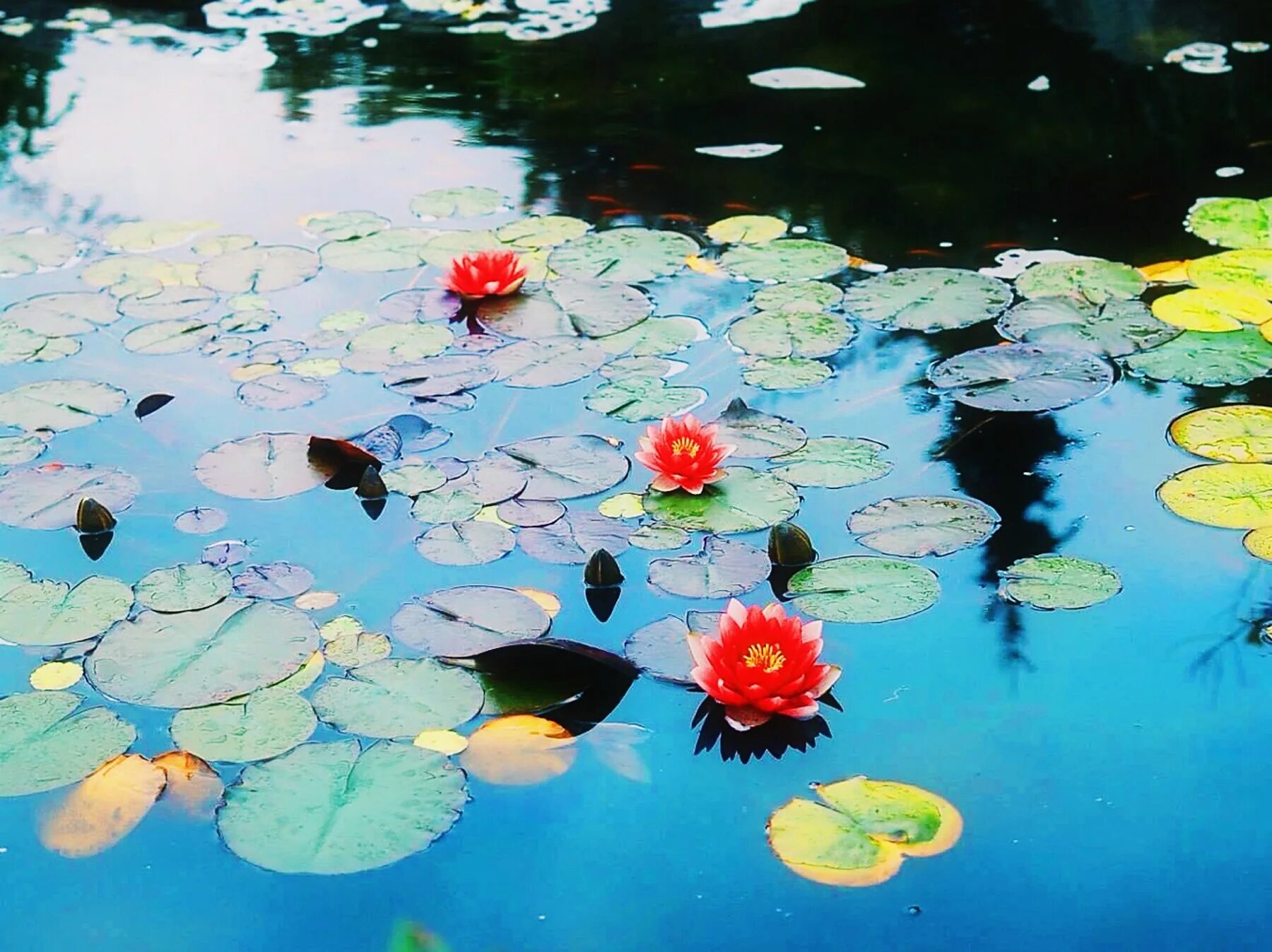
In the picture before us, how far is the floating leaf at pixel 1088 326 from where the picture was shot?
10.2ft

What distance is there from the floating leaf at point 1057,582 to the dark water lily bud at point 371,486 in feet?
3.71

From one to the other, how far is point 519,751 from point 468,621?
12.6 inches

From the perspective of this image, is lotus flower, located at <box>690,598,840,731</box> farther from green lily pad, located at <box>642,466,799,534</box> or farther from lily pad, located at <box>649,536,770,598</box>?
green lily pad, located at <box>642,466,799,534</box>

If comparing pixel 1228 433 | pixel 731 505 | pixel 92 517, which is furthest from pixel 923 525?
pixel 92 517

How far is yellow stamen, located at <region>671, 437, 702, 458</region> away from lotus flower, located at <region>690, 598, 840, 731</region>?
560mm

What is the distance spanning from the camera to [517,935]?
1760 mm

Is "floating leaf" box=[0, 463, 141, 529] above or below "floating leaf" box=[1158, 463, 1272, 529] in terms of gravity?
below

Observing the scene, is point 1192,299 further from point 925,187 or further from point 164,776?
point 164,776

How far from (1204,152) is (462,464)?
2.56 m

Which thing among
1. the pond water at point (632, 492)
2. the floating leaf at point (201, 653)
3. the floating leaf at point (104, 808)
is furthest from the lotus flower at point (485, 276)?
the floating leaf at point (104, 808)

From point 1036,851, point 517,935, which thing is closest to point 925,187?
point 1036,851

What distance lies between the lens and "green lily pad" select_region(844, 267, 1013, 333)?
10.6 feet

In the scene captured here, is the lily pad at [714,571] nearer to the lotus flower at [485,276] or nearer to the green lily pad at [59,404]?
the lotus flower at [485,276]

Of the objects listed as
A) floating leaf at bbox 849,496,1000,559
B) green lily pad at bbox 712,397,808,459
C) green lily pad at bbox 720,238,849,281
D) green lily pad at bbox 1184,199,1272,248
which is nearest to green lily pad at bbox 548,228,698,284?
green lily pad at bbox 720,238,849,281
